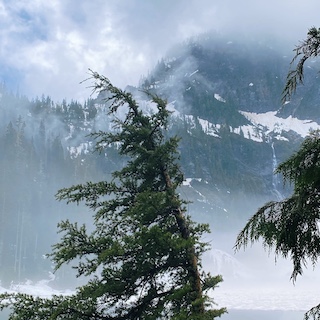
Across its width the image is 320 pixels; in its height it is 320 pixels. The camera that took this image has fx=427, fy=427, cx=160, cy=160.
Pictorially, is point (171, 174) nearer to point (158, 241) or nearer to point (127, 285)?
point (158, 241)

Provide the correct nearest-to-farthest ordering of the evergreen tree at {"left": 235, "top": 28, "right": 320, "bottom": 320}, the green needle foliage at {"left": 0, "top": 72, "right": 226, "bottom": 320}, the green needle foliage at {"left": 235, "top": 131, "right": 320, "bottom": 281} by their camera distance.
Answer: the evergreen tree at {"left": 235, "top": 28, "right": 320, "bottom": 320} → the green needle foliage at {"left": 235, "top": 131, "right": 320, "bottom": 281} → the green needle foliage at {"left": 0, "top": 72, "right": 226, "bottom": 320}

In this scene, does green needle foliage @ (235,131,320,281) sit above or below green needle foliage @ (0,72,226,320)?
below

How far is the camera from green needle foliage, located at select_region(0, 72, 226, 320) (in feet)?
35.0

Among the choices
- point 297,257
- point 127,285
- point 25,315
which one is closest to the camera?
point 297,257

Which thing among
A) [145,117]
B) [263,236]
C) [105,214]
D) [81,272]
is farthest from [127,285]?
[263,236]

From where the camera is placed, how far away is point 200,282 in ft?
38.6

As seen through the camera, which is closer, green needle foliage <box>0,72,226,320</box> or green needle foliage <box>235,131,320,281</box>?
green needle foliage <box>235,131,320,281</box>

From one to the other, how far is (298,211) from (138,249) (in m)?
6.36

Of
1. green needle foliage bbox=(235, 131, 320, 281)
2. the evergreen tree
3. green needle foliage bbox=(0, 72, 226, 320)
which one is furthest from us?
green needle foliage bbox=(0, 72, 226, 320)

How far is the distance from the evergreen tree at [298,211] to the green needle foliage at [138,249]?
15.5 ft

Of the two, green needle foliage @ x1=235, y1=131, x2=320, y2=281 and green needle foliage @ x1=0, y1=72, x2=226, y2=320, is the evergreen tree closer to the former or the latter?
green needle foliage @ x1=235, y1=131, x2=320, y2=281

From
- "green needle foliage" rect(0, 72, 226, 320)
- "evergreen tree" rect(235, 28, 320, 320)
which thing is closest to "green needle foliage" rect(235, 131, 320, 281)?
"evergreen tree" rect(235, 28, 320, 320)

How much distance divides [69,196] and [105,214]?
1.17m

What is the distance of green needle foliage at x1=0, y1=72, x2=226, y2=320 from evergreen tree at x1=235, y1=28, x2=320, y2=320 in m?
4.71
